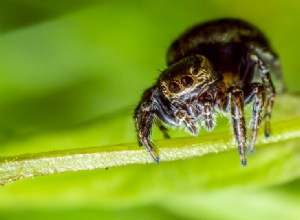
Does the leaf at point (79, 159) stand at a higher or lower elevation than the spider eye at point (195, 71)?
lower

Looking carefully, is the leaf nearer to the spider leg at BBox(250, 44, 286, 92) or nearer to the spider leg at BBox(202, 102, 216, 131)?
the spider leg at BBox(202, 102, 216, 131)

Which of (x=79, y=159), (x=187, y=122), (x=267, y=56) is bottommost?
(x=79, y=159)

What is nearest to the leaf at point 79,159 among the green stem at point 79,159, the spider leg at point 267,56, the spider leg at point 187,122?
the green stem at point 79,159

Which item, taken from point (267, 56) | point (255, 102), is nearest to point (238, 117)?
point (255, 102)

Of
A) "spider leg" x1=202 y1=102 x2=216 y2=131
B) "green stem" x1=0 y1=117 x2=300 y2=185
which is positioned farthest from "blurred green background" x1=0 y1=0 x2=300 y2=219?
"green stem" x1=0 y1=117 x2=300 y2=185

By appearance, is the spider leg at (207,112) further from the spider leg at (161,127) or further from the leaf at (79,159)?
the leaf at (79,159)

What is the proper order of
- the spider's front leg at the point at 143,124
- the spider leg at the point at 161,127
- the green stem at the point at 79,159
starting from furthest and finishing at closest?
the spider leg at the point at 161,127, the spider's front leg at the point at 143,124, the green stem at the point at 79,159

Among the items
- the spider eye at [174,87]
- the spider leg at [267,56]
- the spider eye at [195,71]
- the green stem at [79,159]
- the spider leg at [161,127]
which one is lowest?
the green stem at [79,159]

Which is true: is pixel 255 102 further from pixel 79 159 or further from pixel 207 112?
pixel 79 159
